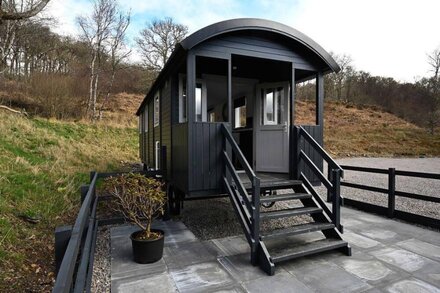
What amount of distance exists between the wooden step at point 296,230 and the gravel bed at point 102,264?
1.86 meters

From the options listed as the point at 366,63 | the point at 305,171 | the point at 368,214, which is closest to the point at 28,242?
the point at 305,171

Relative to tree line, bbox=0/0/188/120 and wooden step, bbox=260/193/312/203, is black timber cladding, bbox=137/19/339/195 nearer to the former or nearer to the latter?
wooden step, bbox=260/193/312/203

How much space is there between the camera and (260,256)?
3.16m

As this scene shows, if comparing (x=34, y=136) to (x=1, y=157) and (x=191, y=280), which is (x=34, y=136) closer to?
(x=1, y=157)

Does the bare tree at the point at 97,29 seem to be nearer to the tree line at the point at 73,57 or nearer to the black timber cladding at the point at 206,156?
the tree line at the point at 73,57

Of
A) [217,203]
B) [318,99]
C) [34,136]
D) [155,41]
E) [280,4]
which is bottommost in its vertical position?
[217,203]

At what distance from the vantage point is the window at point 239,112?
258 inches

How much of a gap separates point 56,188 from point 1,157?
185 centimetres

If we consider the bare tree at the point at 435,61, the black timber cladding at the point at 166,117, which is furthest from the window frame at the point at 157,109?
the bare tree at the point at 435,61

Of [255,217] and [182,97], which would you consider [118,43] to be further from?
[255,217]

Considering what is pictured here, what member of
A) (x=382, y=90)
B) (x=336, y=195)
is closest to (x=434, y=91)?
(x=382, y=90)

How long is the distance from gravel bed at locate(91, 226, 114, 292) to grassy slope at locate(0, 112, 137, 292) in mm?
544

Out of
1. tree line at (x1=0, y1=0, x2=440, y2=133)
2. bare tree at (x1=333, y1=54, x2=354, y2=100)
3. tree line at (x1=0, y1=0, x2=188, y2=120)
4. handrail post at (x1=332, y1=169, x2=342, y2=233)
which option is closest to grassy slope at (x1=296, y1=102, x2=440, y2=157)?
tree line at (x1=0, y1=0, x2=440, y2=133)

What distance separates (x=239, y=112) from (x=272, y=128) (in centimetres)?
169
